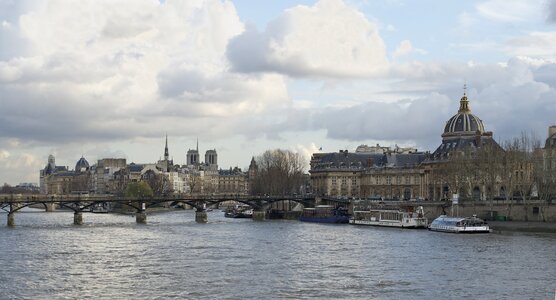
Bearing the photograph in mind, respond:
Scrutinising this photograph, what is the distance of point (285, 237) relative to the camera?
8750 centimetres

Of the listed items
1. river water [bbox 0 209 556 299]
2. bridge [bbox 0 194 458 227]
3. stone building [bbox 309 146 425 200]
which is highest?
stone building [bbox 309 146 425 200]

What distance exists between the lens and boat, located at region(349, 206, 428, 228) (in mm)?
104438

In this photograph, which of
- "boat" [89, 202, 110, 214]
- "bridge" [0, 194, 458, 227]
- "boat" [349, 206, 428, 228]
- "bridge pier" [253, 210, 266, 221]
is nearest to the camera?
"boat" [349, 206, 428, 228]

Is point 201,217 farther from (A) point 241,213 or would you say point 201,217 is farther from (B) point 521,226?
(B) point 521,226

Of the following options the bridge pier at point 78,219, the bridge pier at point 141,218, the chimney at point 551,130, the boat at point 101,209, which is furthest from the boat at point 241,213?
the chimney at point 551,130

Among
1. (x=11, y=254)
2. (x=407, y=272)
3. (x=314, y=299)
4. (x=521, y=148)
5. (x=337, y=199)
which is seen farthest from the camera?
(x=337, y=199)

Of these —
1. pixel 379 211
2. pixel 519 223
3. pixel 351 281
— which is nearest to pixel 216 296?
pixel 351 281

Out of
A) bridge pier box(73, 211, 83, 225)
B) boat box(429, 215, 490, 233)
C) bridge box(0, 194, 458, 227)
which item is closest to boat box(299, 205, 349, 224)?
bridge box(0, 194, 458, 227)

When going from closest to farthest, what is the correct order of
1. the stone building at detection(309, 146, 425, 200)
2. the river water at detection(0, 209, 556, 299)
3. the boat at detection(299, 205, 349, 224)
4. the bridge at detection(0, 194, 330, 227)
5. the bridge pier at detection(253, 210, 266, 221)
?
1. the river water at detection(0, 209, 556, 299)
2. the bridge at detection(0, 194, 330, 227)
3. the boat at detection(299, 205, 349, 224)
4. the bridge pier at detection(253, 210, 266, 221)
5. the stone building at detection(309, 146, 425, 200)

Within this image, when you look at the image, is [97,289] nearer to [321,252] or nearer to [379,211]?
[321,252]

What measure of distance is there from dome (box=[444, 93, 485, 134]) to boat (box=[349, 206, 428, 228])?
1251 inches

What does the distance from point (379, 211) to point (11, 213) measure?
1782 inches

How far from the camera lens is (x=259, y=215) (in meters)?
134

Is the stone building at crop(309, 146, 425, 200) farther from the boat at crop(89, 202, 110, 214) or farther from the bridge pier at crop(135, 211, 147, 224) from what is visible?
the bridge pier at crop(135, 211, 147, 224)
